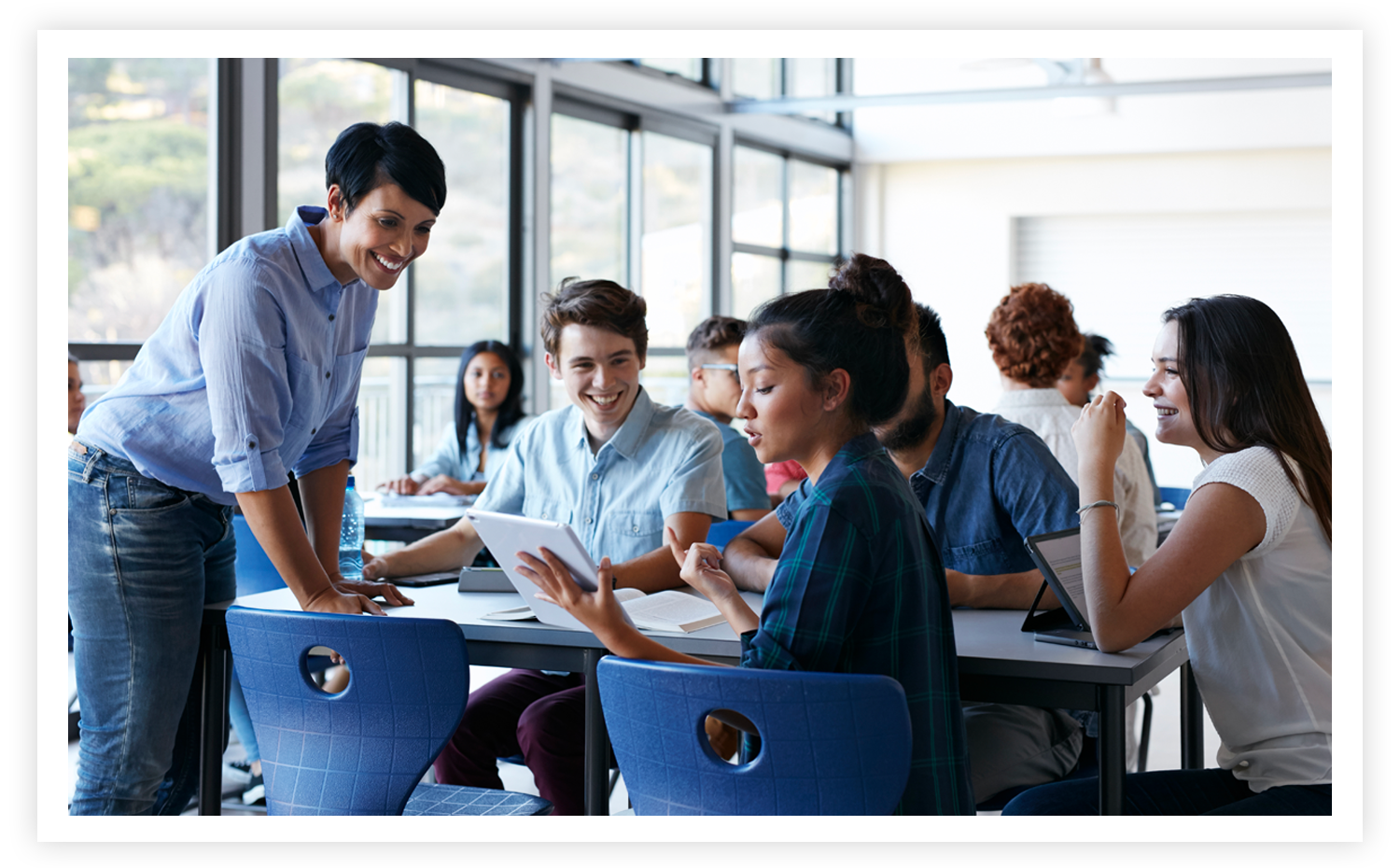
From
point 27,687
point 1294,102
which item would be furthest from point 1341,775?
point 1294,102

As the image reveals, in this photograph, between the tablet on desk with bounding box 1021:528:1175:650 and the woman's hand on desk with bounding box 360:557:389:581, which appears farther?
the woman's hand on desk with bounding box 360:557:389:581

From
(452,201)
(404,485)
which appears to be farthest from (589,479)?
(452,201)

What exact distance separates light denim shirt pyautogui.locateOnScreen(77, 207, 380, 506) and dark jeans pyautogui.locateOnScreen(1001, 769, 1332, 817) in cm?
125

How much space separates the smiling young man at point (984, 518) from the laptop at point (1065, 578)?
0.21 metres

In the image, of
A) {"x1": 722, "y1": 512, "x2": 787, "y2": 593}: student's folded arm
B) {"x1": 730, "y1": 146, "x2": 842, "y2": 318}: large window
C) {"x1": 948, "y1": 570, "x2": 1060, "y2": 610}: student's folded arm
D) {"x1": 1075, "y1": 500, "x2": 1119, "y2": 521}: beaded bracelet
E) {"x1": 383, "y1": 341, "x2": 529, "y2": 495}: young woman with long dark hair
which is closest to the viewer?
{"x1": 1075, "y1": 500, "x2": 1119, "y2": 521}: beaded bracelet

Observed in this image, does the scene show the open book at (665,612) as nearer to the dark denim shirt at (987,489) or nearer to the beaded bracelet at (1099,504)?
the dark denim shirt at (987,489)

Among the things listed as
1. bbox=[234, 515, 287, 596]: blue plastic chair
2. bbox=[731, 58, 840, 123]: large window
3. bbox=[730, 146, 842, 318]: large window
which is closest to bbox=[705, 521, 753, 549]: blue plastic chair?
bbox=[234, 515, 287, 596]: blue plastic chair

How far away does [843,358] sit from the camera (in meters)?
1.55

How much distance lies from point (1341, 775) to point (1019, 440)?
29.9 inches

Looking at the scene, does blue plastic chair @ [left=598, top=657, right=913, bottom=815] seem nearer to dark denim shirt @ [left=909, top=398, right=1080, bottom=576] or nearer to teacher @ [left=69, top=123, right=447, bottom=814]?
teacher @ [left=69, top=123, right=447, bottom=814]

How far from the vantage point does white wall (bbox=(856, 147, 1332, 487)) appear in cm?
881

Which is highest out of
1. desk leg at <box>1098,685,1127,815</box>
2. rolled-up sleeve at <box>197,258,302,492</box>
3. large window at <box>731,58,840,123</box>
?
large window at <box>731,58,840,123</box>

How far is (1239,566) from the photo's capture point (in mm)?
1691

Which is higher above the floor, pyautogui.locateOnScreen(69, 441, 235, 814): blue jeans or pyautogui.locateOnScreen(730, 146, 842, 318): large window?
pyautogui.locateOnScreen(730, 146, 842, 318): large window
